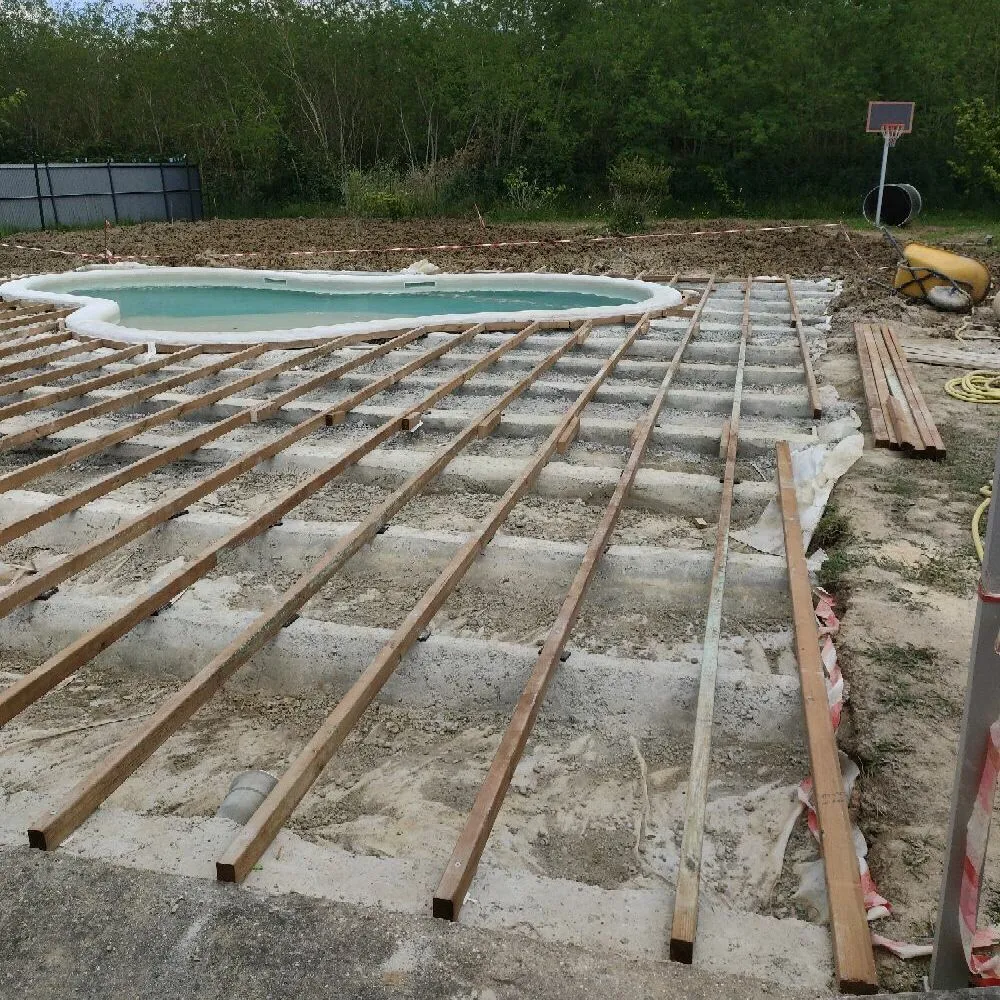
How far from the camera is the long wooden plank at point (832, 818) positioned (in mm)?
1677

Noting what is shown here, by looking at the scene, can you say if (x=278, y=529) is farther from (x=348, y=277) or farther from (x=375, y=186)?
(x=375, y=186)

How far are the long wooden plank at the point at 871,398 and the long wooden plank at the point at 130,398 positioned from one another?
3969 millimetres

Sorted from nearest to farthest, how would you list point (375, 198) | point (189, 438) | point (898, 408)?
point (189, 438) < point (898, 408) < point (375, 198)

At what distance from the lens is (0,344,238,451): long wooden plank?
4.60 m

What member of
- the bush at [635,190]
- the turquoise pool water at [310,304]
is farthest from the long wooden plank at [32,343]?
the bush at [635,190]

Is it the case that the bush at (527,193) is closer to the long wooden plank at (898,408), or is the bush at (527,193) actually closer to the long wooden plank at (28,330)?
the long wooden plank at (28,330)

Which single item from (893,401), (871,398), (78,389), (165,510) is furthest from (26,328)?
(893,401)

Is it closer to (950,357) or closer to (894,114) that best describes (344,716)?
(950,357)

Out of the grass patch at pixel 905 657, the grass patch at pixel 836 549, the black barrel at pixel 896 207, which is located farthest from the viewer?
the black barrel at pixel 896 207

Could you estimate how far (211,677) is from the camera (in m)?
2.47

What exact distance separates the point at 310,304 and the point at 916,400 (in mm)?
6605

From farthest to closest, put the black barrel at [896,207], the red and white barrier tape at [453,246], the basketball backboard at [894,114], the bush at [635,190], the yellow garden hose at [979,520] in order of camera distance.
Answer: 1. the black barrel at [896,207]
2. the bush at [635,190]
3. the basketball backboard at [894,114]
4. the red and white barrier tape at [453,246]
5. the yellow garden hose at [979,520]

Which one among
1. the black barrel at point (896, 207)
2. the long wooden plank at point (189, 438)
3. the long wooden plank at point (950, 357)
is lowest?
the long wooden plank at point (950, 357)

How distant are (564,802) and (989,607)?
1268 millimetres
